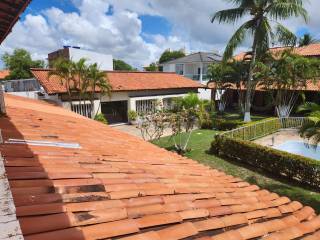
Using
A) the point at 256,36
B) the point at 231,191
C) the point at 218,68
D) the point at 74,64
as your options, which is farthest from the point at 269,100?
the point at 231,191

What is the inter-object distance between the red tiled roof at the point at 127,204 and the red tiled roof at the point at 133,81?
62.8ft

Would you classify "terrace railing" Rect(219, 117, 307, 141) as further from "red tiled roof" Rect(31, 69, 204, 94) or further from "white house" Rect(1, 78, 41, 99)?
"white house" Rect(1, 78, 41, 99)

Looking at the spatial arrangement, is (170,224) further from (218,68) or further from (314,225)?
(218,68)

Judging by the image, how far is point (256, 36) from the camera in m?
21.5

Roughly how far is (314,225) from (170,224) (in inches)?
88.2

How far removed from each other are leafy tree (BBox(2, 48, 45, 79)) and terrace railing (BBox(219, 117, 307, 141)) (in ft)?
146

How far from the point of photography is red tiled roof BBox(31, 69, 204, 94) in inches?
883

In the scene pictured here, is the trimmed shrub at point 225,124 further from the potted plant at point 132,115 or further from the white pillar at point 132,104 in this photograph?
the white pillar at point 132,104

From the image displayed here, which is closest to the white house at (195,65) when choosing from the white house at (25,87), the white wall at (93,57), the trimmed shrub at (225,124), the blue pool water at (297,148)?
the white wall at (93,57)

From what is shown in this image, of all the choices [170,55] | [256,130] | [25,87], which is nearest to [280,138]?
[256,130]

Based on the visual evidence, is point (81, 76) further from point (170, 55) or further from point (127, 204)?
point (170, 55)

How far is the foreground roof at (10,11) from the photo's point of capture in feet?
8.57

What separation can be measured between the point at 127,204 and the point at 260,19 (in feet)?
72.2

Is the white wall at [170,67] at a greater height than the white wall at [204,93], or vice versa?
the white wall at [170,67]
